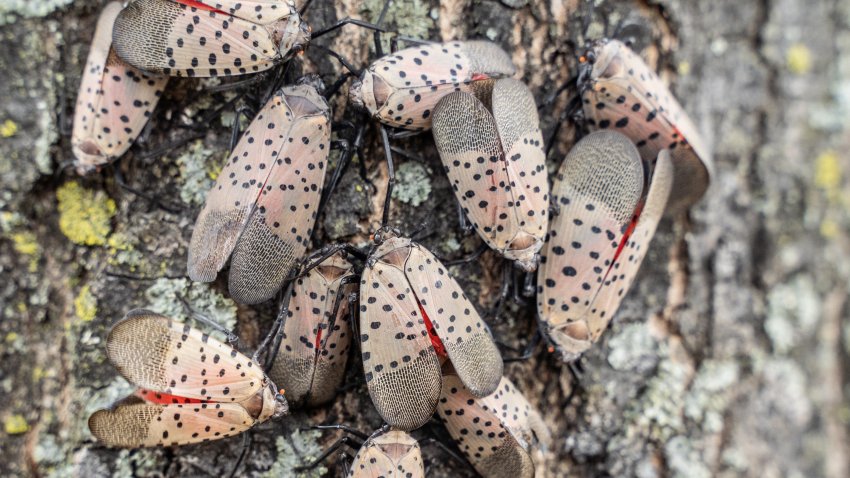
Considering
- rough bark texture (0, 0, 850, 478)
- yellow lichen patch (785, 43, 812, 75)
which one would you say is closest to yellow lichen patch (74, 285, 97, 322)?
rough bark texture (0, 0, 850, 478)

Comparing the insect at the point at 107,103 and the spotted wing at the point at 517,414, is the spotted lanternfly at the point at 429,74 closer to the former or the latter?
the insect at the point at 107,103

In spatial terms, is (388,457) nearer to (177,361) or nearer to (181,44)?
(177,361)

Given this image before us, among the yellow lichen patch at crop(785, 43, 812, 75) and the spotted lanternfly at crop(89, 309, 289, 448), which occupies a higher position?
the yellow lichen patch at crop(785, 43, 812, 75)

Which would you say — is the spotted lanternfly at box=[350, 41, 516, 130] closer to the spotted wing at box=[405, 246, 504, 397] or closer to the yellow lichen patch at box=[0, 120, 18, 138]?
the spotted wing at box=[405, 246, 504, 397]

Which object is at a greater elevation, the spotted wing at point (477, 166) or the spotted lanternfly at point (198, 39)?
the spotted lanternfly at point (198, 39)

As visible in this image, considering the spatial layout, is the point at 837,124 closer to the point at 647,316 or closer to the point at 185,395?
the point at 647,316

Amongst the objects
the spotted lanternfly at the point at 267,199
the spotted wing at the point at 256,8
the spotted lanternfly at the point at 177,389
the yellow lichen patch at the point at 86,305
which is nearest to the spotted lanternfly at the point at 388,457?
the spotted lanternfly at the point at 177,389

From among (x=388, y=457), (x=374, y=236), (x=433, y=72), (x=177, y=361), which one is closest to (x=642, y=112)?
(x=433, y=72)
